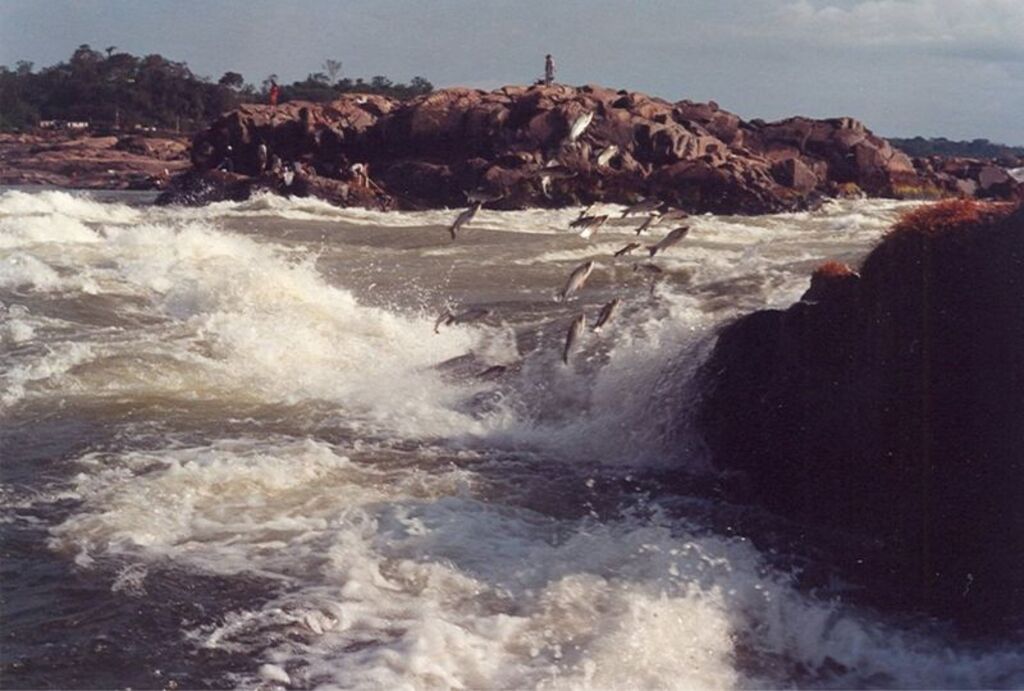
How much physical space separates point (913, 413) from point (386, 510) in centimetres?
279

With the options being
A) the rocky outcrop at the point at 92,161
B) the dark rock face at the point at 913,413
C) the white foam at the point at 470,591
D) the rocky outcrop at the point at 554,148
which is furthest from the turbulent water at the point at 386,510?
the rocky outcrop at the point at 92,161

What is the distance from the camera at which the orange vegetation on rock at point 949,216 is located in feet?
21.0

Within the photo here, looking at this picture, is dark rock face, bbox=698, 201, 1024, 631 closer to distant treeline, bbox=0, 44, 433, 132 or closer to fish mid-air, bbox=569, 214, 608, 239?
fish mid-air, bbox=569, 214, 608, 239

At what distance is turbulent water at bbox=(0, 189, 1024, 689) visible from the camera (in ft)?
16.0

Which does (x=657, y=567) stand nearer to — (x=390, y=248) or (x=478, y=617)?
(x=478, y=617)

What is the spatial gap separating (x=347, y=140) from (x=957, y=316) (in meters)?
30.3

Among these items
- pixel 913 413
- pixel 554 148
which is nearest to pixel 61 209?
pixel 554 148

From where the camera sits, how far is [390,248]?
21156 mm

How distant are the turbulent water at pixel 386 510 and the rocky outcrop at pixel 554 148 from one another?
16.8m

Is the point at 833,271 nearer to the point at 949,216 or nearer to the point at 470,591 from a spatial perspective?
the point at 949,216

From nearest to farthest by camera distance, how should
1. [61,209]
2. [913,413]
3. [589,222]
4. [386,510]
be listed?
[913,413], [386,510], [589,222], [61,209]

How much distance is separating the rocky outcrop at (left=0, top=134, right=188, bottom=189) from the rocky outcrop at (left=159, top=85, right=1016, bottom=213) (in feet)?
27.6

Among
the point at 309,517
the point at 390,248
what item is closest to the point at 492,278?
the point at 390,248

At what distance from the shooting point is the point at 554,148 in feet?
93.9
